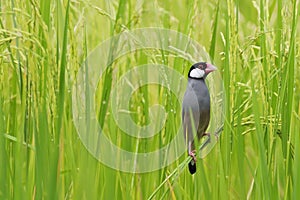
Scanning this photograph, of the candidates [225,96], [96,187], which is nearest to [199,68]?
[225,96]

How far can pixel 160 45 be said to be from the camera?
1478 millimetres

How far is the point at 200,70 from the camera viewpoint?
1.10 metres

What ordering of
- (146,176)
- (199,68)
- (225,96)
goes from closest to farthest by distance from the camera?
(199,68) → (225,96) → (146,176)

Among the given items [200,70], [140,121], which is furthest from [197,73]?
[140,121]

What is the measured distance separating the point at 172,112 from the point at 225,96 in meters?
0.12

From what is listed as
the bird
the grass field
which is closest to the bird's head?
the bird

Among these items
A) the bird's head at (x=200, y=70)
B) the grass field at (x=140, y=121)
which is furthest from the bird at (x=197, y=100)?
the grass field at (x=140, y=121)

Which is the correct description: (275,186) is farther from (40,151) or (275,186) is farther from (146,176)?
(40,151)

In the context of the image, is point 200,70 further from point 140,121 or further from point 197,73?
point 140,121

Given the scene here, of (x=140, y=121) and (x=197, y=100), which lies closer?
(x=197, y=100)

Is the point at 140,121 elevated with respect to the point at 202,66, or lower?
lower

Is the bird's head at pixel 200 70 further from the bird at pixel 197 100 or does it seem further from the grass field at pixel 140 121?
the grass field at pixel 140 121

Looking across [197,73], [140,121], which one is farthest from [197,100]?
[140,121]

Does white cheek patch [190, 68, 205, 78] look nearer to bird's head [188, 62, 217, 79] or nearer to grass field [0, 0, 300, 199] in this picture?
bird's head [188, 62, 217, 79]
